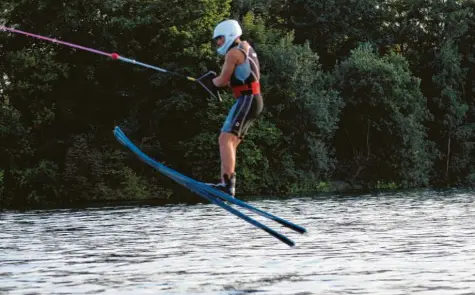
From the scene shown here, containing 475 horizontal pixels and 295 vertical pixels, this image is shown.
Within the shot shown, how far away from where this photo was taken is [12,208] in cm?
5206

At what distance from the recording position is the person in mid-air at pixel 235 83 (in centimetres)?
1777

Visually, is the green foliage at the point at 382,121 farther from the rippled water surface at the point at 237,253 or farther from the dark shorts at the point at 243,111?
the dark shorts at the point at 243,111

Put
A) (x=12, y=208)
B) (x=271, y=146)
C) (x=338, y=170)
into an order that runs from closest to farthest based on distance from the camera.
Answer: (x=12, y=208) → (x=271, y=146) → (x=338, y=170)

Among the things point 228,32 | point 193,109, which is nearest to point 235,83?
point 228,32

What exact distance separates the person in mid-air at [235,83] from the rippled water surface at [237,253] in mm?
2229

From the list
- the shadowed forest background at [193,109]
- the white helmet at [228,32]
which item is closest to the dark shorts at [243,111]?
the white helmet at [228,32]

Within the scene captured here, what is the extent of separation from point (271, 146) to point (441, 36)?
17.7 metres

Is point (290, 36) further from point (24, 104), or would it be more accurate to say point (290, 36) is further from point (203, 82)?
point (203, 82)

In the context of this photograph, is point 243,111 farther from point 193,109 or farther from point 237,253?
point 193,109

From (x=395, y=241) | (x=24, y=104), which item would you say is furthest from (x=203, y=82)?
(x=24, y=104)

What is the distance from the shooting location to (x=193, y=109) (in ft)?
211

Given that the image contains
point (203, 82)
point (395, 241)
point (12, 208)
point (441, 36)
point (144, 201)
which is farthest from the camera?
point (441, 36)

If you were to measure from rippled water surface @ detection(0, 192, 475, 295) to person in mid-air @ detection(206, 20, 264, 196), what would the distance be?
2229 mm

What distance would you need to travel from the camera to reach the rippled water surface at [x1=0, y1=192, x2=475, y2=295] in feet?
63.3
